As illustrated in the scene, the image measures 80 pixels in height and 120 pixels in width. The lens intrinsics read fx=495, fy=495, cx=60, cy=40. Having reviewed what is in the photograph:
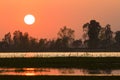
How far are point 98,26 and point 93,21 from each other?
118 inches

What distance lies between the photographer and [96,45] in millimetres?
165625

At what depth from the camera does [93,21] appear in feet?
541
